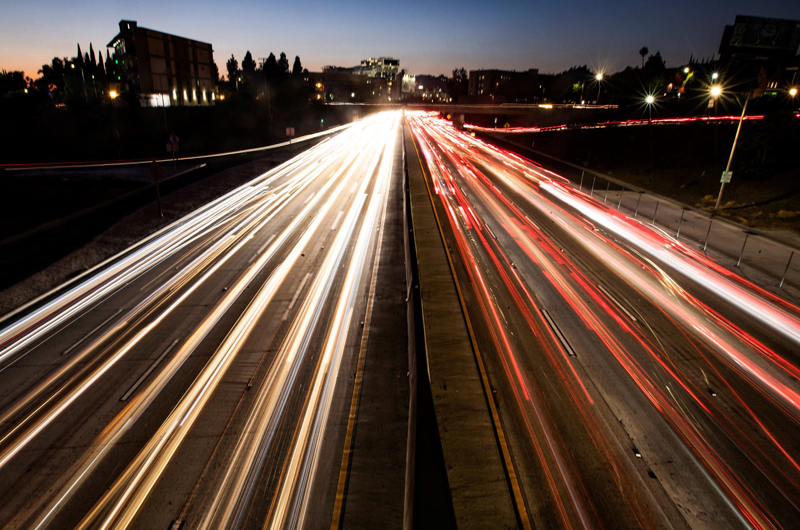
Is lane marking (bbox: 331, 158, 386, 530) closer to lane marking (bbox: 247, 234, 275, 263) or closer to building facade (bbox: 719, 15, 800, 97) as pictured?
lane marking (bbox: 247, 234, 275, 263)

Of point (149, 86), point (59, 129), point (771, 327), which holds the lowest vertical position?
point (771, 327)

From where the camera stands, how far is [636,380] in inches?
383

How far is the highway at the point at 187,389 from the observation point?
21.5 feet

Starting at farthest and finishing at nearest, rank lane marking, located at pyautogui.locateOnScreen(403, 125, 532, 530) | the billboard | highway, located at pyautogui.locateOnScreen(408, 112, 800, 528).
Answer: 1. the billboard
2. highway, located at pyautogui.locateOnScreen(408, 112, 800, 528)
3. lane marking, located at pyautogui.locateOnScreen(403, 125, 532, 530)

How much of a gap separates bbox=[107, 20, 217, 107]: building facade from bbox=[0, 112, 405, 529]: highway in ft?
222

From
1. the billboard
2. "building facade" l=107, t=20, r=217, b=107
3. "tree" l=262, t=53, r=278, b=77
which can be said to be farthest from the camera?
"tree" l=262, t=53, r=278, b=77

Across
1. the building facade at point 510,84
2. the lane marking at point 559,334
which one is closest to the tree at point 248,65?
the building facade at point 510,84

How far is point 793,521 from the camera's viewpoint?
6520 millimetres

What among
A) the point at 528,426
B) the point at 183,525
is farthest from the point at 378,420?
the point at 183,525

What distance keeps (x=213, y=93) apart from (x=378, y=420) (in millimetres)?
98618

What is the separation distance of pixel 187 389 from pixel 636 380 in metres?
11.0

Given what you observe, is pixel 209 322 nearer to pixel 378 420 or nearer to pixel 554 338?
pixel 378 420

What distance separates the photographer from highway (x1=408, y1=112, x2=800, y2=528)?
682 centimetres

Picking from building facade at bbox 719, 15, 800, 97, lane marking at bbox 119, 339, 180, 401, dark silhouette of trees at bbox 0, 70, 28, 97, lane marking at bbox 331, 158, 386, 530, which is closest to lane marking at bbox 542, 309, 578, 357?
lane marking at bbox 331, 158, 386, 530
